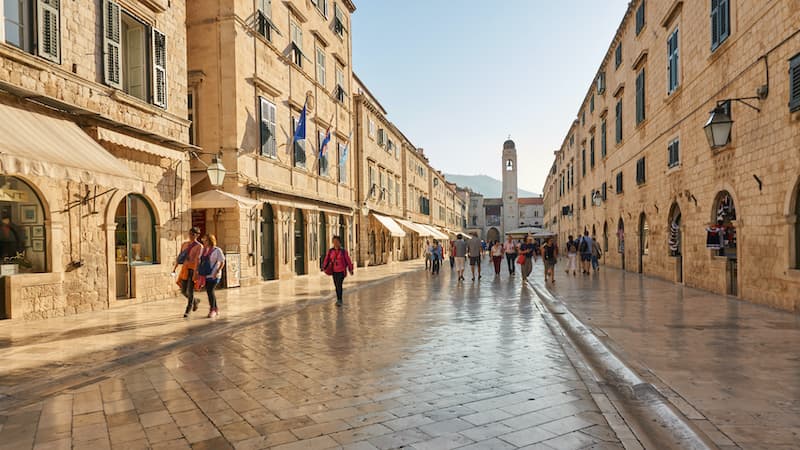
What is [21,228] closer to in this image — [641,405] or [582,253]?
[641,405]

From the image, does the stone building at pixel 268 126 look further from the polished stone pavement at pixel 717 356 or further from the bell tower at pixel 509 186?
the bell tower at pixel 509 186

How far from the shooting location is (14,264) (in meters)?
8.78

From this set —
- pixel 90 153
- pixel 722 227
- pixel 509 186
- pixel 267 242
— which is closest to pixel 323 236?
pixel 267 242

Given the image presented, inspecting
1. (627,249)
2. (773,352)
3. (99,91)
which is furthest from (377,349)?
(627,249)

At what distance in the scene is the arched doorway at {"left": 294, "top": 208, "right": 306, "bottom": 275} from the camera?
19.9 meters

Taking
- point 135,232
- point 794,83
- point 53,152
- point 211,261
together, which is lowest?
point 211,261

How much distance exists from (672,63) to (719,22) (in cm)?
362

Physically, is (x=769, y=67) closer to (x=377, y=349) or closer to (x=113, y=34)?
(x=377, y=349)

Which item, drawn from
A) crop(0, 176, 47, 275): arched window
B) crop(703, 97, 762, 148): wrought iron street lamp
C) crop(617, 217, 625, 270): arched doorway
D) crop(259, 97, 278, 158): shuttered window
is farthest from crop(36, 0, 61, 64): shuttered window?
crop(617, 217, 625, 270): arched doorway

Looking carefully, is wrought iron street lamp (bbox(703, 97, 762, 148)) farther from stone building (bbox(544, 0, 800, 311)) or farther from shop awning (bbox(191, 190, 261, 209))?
shop awning (bbox(191, 190, 261, 209))

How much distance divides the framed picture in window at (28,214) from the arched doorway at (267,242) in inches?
328

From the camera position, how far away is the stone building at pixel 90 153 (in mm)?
8273

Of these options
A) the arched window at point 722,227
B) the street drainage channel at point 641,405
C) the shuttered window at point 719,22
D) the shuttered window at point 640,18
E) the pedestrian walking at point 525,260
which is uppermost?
the shuttered window at point 640,18

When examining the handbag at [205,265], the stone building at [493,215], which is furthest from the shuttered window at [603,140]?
the stone building at [493,215]
